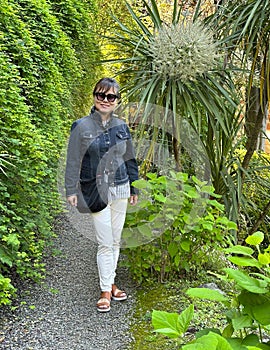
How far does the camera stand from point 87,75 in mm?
5117

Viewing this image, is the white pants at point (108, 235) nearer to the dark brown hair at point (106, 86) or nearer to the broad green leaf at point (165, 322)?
the dark brown hair at point (106, 86)

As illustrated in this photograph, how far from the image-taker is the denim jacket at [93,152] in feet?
8.30

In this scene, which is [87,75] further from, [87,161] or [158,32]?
[87,161]

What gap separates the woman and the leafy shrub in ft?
0.46

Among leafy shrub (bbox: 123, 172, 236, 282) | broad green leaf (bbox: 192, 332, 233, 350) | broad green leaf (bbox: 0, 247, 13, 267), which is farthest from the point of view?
leafy shrub (bbox: 123, 172, 236, 282)

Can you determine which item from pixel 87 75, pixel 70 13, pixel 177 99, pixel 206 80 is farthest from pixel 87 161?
pixel 87 75

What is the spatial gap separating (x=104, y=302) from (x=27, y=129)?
102 centimetres

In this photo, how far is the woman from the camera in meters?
2.53

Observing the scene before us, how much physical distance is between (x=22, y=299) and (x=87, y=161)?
32.6 inches

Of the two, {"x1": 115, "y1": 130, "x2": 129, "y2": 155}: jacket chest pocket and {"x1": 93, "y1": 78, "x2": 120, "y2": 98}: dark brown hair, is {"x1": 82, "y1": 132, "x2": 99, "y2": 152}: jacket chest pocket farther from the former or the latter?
{"x1": 93, "y1": 78, "x2": 120, "y2": 98}: dark brown hair

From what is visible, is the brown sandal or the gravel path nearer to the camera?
the gravel path

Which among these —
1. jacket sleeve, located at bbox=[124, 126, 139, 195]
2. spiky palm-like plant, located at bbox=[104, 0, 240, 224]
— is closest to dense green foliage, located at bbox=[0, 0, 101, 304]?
jacket sleeve, located at bbox=[124, 126, 139, 195]

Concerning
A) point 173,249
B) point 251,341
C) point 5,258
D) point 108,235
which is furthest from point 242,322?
point 173,249

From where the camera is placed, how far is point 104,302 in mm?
2555
